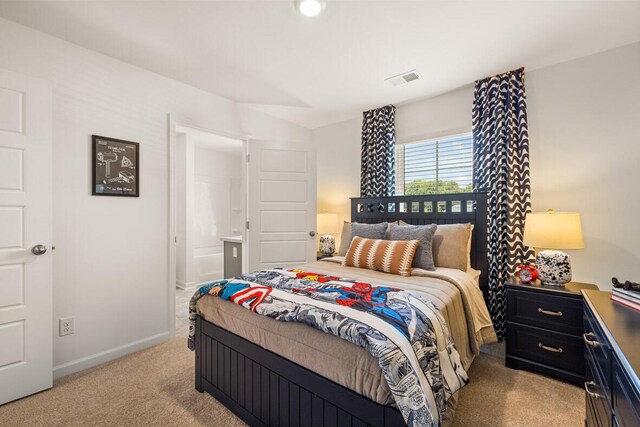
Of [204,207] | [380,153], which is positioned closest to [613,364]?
[380,153]

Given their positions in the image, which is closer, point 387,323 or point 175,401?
point 387,323

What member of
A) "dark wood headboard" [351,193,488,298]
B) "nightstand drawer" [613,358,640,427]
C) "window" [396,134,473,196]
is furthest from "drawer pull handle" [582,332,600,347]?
"window" [396,134,473,196]

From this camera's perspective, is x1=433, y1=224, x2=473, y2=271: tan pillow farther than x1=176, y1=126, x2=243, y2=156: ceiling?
No

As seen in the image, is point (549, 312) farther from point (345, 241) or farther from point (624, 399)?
point (345, 241)

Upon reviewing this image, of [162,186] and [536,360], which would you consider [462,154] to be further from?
[162,186]

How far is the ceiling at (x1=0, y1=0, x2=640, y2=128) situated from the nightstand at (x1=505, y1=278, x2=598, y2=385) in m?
1.89

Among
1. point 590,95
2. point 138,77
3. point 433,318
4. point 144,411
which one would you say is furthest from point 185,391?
point 590,95

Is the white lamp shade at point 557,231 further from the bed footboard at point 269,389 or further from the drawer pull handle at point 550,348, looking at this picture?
the bed footboard at point 269,389

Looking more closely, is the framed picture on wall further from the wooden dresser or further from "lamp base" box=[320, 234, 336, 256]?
the wooden dresser

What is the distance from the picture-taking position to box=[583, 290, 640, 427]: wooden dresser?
0.84 meters

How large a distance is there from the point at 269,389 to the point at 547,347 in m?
2.02

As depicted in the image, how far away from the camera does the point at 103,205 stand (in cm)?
245

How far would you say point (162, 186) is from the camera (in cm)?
283

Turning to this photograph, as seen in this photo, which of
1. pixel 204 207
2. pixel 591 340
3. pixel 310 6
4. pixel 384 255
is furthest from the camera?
pixel 204 207
